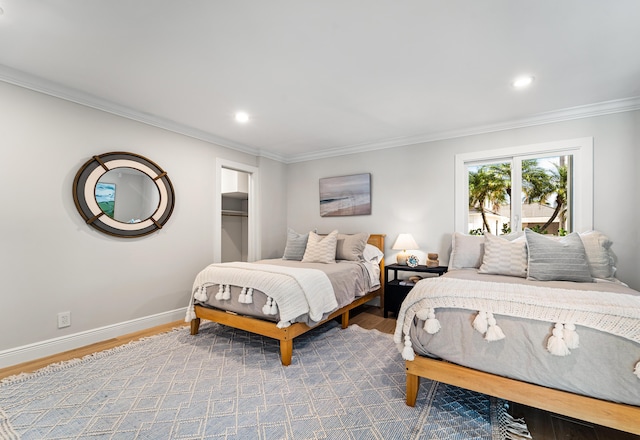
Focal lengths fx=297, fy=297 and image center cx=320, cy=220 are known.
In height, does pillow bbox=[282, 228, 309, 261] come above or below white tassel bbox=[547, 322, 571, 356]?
above

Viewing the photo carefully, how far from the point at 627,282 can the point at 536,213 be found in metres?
1.00

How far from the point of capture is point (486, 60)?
2.22 m

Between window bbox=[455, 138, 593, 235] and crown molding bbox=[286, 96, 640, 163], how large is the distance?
26 centimetres

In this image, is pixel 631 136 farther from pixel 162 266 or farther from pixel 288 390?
pixel 162 266

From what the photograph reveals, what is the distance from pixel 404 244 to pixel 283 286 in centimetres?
191

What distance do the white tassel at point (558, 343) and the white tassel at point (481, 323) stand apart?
10.9 inches

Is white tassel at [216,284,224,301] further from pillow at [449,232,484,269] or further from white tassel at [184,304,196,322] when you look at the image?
pillow at [449,232,484,269]

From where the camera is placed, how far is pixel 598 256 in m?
2.58

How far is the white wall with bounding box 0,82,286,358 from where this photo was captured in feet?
7.98

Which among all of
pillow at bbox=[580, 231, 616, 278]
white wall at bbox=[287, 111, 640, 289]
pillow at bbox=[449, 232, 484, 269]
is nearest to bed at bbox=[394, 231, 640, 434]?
pillow at bbox=[580, 231, 616, 278]

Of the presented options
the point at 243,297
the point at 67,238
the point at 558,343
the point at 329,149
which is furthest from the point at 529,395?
the point at 329,149

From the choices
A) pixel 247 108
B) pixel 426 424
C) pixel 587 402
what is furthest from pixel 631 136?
pixel 247 108

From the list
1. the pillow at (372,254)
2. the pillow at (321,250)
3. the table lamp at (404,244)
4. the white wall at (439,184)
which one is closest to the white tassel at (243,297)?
the pillow at (321,250)

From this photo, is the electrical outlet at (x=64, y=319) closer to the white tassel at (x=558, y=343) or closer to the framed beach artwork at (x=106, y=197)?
the framed beach artwork at (x=106, y=197)
